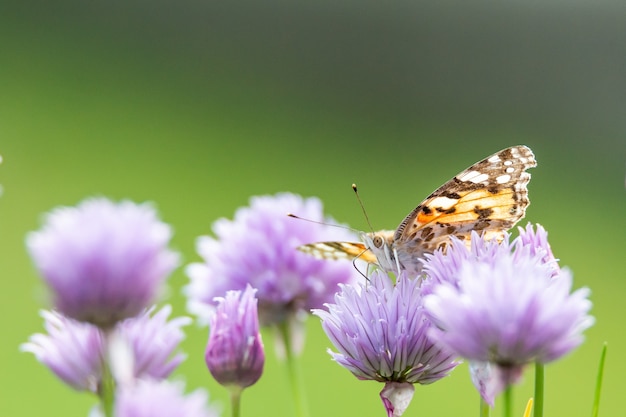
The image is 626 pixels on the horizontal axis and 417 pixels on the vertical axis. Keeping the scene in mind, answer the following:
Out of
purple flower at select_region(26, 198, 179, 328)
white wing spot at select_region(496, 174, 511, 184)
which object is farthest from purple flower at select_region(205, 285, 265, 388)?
white wing spot at select_region(496, 174, 511, 184)

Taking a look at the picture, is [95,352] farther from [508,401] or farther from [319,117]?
[319,117]

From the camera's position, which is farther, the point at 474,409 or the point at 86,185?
the point at 86,185

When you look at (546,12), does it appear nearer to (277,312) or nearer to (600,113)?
(600,113)

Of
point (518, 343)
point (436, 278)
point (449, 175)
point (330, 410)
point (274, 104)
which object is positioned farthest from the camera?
point (274, 104)

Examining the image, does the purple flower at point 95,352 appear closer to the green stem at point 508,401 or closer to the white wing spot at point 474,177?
the green stem at point 508,401

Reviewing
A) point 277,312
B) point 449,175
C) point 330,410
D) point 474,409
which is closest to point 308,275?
point 277,312

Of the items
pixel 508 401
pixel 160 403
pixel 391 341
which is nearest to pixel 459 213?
pixel 391 341

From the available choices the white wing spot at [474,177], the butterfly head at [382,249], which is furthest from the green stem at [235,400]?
Result: the white wing spot at [474,177]
